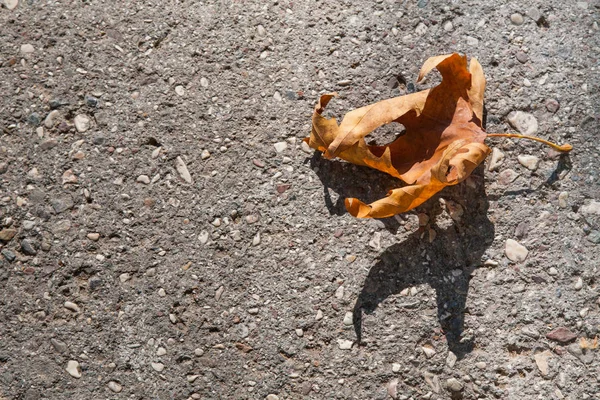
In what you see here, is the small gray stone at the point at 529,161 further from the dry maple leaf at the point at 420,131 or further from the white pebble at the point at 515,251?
Answer: the white pebble at the point at 515,251

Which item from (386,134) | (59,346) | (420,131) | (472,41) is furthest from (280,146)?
(59,346)

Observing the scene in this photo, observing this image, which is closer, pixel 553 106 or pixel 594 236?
pixel 594 236

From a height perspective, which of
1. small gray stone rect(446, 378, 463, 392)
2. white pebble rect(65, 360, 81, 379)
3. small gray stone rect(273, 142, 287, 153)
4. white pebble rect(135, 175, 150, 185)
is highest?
small gray stone rect(273, 142, 287, 153)

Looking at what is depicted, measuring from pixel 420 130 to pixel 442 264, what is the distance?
1.36ft

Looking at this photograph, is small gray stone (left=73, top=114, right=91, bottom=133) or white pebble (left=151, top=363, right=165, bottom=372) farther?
small gray stone (left=73, top=114, right=91, bottom=133)

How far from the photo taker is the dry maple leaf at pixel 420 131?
1.87 metres

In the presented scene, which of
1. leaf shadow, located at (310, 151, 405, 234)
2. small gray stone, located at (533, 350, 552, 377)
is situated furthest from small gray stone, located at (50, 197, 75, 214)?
small gray stone, located at (533, 350, 552, 377)

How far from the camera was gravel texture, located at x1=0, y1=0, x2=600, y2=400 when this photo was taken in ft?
6.23

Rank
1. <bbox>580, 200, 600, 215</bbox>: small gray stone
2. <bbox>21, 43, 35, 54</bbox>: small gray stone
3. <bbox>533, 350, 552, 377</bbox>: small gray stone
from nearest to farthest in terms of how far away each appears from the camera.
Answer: <bbox>533, 350, 552, 377</bbox>: small gray stone < <bbox>580, 200, 600, 215</bbox>: small gray stone < <bbox>21, 43, 35, 54</bbox>: small gray stone

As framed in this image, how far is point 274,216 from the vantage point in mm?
2023

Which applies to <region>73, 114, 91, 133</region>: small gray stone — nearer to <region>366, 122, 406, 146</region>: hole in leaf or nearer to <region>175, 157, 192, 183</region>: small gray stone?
<region>175, 157, 192, 183</region>: small gray stone

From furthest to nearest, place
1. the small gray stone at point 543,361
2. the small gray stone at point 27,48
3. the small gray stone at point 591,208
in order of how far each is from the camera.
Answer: the small gray stone at point 27,48
the small gray stone at point 591,208
the small gray stone at point 543,361

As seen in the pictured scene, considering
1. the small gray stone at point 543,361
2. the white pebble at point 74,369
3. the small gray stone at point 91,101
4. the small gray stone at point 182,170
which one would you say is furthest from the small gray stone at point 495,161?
the white pebble at point 74,369

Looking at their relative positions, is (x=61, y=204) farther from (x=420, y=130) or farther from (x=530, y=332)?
(x=530, y=332)
